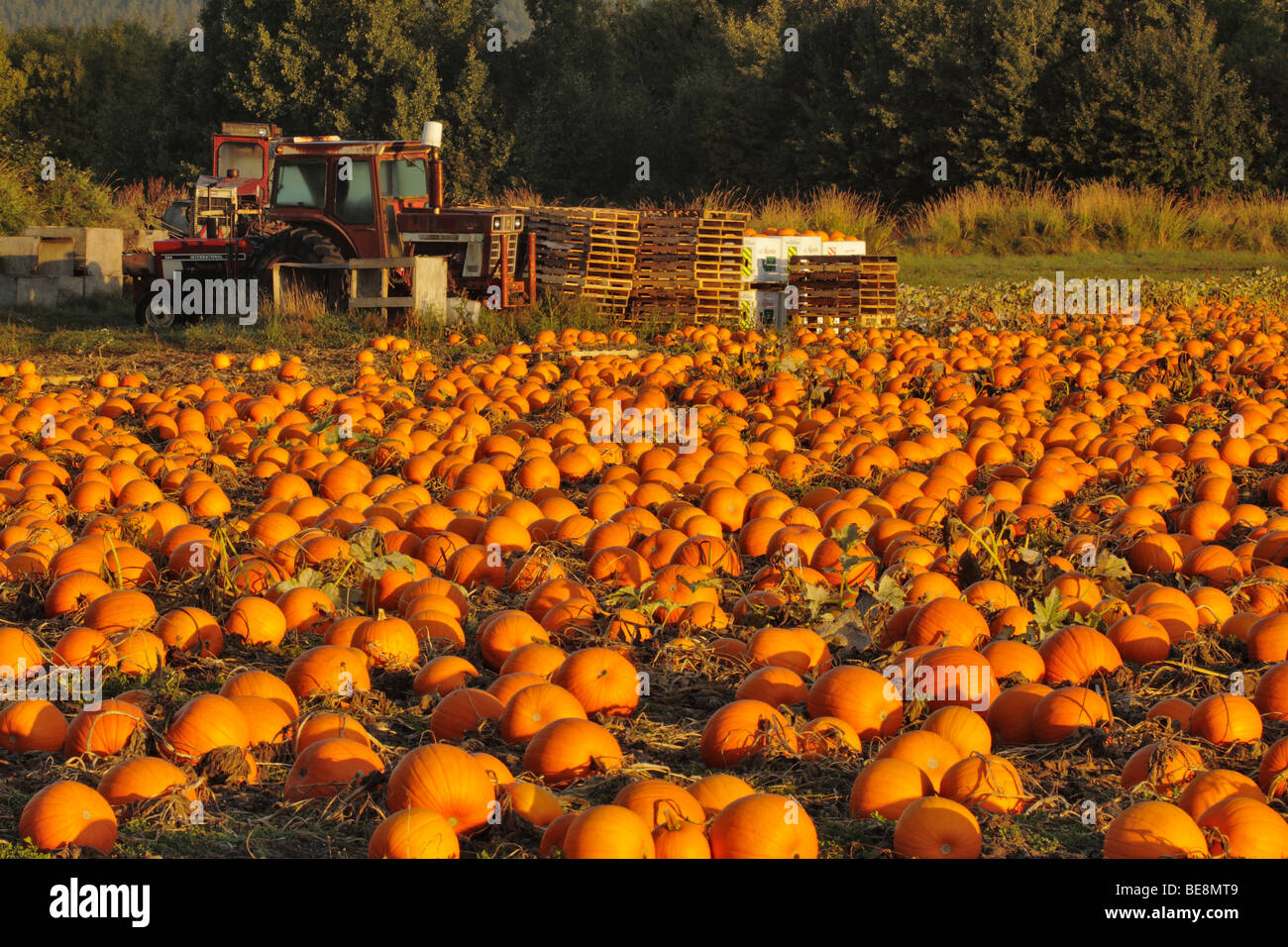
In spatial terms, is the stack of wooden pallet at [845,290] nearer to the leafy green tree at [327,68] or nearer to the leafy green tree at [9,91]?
the leafy green tree at [327,68]

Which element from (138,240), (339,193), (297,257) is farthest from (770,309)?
(138,240)

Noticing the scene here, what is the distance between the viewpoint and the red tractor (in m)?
14.5

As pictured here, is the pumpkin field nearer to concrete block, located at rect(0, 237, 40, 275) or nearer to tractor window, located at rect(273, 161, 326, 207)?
tractor window, located at rect(273, 161, 326, 207)

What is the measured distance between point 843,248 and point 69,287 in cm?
1097

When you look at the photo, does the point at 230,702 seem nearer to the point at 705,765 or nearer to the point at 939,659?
the point at 705,765

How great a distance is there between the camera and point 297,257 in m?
14.4

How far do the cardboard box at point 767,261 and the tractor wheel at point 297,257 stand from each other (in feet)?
15.3

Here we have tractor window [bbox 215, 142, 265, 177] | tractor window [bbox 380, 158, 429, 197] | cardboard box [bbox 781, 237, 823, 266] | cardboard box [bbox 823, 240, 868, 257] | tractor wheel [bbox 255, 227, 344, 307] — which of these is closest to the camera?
cardboard box [bbox 781, 237, 823, 266]

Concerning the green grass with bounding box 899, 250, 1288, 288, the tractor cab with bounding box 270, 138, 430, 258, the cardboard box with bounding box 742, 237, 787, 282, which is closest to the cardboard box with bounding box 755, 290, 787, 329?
the cardboard box with bounding box 742, 237, 787, 282

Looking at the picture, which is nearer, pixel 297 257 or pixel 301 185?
pixel 297 257

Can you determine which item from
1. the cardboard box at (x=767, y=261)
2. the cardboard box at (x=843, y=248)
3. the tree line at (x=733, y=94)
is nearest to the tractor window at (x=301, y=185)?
the cardboard box at (x=767, y=261)

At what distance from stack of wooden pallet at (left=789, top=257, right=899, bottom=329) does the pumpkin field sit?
184 inches

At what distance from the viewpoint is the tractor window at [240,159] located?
17.2 metres

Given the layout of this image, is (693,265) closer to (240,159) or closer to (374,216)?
(374,216)
